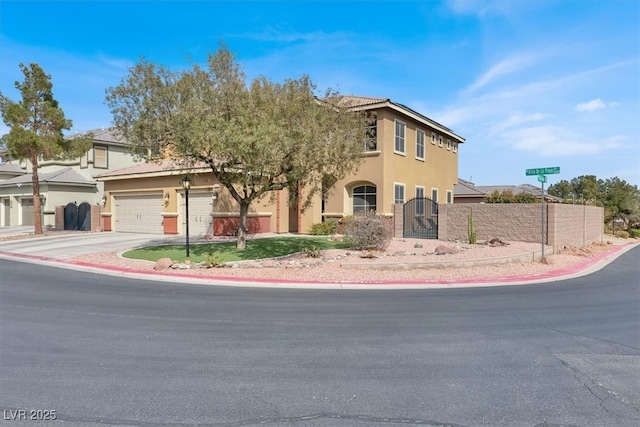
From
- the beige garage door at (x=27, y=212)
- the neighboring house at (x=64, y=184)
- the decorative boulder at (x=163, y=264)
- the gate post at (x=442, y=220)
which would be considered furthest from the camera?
the beige garage door at (x=27, y=212)

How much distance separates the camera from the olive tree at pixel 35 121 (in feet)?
75.7

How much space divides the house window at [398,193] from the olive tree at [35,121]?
→ 1940 centimetres

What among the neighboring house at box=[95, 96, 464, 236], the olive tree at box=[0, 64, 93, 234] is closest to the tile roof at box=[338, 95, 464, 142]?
the neighboring house at box=[95, 96, 464, 236]

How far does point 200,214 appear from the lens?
2330 centimetres

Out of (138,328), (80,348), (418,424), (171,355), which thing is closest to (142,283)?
(138,328)

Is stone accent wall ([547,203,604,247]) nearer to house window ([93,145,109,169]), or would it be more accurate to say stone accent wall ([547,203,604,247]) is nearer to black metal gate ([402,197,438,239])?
black metal gate ([402,197,438,239])

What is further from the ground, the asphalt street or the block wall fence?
the block wall fence

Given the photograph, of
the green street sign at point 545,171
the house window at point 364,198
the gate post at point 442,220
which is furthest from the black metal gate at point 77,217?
the green street sign at point 545,171

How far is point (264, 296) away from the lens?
31.2 feet

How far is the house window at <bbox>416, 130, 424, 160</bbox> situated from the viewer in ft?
86.2

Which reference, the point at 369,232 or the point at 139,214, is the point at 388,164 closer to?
the point at 369,232

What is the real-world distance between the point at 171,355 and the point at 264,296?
13.5ft

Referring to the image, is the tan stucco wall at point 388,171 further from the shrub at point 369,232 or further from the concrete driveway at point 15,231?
the concrete driveway at point 15,231

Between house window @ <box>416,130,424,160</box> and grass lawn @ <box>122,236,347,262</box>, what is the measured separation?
10.5m
